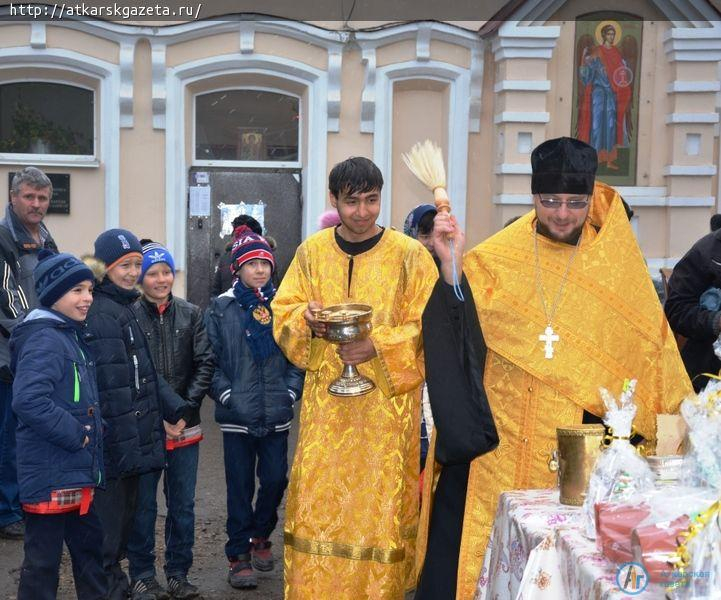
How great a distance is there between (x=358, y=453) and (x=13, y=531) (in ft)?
9.02

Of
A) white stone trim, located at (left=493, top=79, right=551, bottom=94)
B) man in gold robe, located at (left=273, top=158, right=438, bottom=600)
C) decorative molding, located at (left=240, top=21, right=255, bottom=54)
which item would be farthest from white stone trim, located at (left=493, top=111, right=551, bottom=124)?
man in gold robe, located at (left=273, top=158, right=438, bottom=600)

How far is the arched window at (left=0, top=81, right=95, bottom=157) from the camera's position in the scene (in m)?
11.3

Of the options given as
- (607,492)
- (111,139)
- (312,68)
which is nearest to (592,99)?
(312,68)

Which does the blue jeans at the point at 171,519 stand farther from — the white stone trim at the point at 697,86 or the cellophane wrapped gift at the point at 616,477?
the white stone trim at the point at 697,86

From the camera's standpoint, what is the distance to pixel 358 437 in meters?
4.14

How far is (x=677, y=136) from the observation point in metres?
11.5

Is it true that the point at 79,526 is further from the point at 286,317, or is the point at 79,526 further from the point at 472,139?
the point at 472,139

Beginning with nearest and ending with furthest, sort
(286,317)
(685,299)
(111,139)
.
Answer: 1. (286,317)
2. (685,299)
3. (111,139)

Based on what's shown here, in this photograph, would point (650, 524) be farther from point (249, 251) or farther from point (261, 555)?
point (261, 555)

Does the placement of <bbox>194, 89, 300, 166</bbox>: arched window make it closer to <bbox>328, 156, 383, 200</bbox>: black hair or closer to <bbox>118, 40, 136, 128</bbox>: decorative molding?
<bbox>118, 40, 136, 128</bbox>: decorative molding

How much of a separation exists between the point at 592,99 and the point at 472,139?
1.36m

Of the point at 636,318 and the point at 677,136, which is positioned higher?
the point at 677,136

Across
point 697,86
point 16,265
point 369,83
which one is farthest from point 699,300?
point 697,86

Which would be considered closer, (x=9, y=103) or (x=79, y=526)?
(x=79, y=526)
